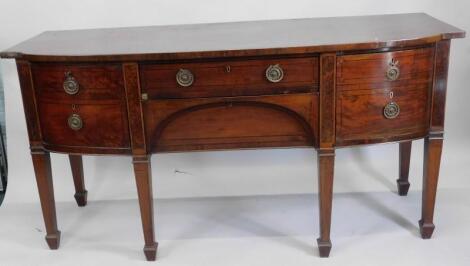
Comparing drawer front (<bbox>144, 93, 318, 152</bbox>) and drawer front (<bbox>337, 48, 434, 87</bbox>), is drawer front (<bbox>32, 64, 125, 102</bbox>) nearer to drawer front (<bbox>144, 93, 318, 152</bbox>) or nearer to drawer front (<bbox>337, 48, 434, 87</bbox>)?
drawer front (<bbox>144, 93, 318, 152</bbox>)

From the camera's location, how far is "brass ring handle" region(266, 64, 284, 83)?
1.82 meters

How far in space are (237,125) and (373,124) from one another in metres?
0.46

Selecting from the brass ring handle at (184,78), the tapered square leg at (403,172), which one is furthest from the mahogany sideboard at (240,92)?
the tapered square leg at (403,172)

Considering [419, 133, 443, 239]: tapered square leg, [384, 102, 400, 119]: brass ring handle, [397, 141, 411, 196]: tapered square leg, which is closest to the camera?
[384, 102, 400, 119]: brass ring handle

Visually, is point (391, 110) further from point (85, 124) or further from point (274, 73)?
point (85, 124)

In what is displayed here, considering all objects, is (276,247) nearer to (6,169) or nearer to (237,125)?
(237,125)

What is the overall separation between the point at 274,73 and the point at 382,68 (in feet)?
1.16

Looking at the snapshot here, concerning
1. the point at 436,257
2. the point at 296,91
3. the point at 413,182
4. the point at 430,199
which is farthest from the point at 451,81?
the point at 296,91

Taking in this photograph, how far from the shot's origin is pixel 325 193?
2.00 metres

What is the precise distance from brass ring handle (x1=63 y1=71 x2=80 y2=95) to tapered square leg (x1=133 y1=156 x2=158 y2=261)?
1.00 ft

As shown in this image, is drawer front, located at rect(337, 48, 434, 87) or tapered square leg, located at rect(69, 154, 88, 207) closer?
drawer front, located at rect(337, 48, 434, 87)

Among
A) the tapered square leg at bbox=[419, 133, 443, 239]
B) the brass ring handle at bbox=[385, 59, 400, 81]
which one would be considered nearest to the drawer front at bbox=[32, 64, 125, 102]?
the brass ring handle at bbox=[385, 59, 400, 81]

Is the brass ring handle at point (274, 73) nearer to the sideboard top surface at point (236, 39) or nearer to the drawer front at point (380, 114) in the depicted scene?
the sideboard top surface at point (236, 39)

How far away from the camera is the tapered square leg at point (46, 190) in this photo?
6.73 ft
